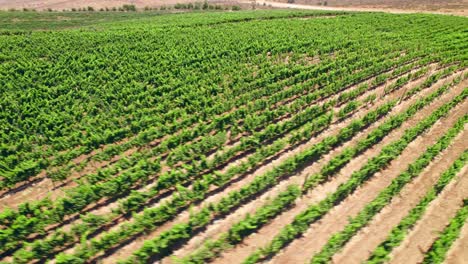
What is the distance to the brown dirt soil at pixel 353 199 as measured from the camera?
12.9 meters

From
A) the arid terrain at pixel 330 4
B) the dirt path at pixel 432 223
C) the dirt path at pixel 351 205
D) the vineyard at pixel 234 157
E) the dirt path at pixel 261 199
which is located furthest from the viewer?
the arid terrain at pixel 330 4

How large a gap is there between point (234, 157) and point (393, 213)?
8.64 meters

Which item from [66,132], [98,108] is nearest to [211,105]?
[98,108]

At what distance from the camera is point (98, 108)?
24.7 metres

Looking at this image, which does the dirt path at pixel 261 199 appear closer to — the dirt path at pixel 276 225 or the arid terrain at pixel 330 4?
the dirt path at pixel 276 225

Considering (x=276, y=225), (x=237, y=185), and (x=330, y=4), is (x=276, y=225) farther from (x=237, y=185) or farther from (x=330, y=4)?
(x=330, y=4)

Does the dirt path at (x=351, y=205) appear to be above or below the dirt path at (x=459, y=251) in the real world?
above

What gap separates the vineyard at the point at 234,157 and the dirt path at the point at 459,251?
8 centimetres

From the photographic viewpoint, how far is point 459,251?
41.5ft

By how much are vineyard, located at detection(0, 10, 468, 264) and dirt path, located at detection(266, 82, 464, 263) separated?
0.07 m

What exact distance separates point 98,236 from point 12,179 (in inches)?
258

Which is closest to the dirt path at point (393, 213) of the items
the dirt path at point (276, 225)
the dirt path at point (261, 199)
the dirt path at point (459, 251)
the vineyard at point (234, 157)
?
the vineyard at point (234, 157)

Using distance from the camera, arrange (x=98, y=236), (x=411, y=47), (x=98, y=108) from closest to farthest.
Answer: (x=98, y=236)
(x=98, y=108)
(x=411, y=47)

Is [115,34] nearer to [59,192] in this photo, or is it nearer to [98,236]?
[59,192]
